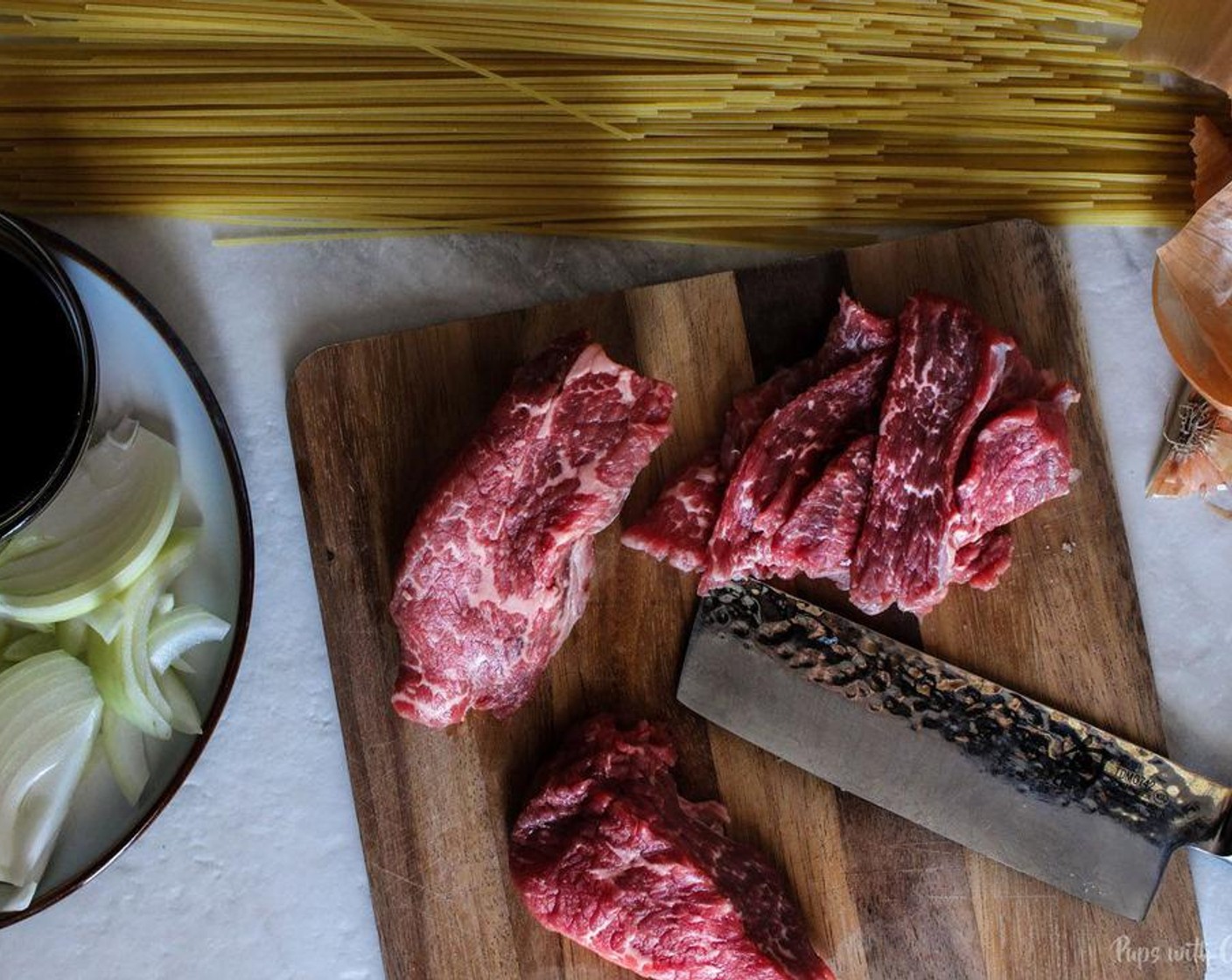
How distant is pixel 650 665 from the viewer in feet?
7.35

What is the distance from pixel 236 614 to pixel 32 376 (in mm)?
529

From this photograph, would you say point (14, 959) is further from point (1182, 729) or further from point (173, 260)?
point (1182, 729)

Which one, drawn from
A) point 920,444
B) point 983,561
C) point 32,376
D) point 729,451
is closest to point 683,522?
point 729,451

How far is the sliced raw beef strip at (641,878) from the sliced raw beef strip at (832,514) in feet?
1.44

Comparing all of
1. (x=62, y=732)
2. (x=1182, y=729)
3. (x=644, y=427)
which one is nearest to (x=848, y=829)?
(x=1182, y=729)

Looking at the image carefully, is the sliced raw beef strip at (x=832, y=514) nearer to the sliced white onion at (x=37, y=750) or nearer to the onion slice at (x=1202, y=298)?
the onion slice at (x=1202, y=298)

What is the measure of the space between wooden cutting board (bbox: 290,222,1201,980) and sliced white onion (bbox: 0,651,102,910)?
1.48 ft

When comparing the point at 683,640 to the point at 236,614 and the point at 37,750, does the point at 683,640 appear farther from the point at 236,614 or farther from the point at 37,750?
the point at 37,750

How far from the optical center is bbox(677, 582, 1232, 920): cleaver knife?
6.98ft

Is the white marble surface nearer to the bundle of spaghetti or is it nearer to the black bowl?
the bundle of spaghetti

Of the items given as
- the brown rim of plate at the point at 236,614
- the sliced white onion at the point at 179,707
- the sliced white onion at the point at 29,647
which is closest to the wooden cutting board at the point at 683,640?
the brown rim of plate at the point at 236,614

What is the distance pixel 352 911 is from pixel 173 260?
4.35ft

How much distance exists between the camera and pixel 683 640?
2.24 meters

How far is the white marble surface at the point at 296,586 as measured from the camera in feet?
Result: 7.53
